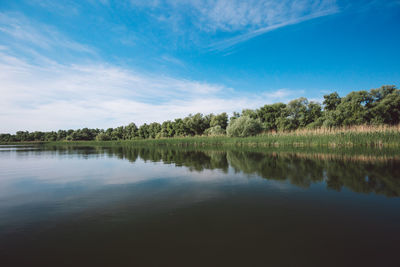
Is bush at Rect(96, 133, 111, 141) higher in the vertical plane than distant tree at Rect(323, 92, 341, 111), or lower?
lower

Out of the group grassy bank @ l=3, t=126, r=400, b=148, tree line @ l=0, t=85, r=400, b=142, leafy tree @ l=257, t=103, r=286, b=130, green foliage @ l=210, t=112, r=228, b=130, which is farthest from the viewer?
green foliage @ l=210, t=112, r=228, b=130

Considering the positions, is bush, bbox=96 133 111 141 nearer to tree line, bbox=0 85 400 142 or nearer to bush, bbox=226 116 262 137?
tree line, bbox=0 85 400 142

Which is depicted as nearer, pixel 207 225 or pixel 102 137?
pixel 207 225

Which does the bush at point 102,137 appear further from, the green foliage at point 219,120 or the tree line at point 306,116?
the green foliage at point 219,120

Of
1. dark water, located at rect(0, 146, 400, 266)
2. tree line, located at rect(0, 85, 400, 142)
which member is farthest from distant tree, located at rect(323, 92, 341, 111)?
dark water, located at rect(0, 146, 400, 266)

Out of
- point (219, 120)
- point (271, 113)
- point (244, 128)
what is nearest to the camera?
point (244, 128)

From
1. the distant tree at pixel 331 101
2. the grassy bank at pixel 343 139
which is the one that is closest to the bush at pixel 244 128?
the grassy bank at pixel 343 139

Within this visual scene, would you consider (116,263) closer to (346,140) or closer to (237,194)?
(237,194)

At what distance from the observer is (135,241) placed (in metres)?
3.45

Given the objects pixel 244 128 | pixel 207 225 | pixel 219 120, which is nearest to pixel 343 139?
pixel 244 128

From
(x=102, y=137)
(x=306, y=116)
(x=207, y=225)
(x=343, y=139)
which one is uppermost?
(x=306, y=116)

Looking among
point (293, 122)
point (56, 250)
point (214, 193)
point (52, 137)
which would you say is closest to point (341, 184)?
point (214, 193)

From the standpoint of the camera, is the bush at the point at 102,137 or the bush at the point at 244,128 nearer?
the bush at the point at 244,128

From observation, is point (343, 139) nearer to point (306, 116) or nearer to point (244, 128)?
point (244, 128)
